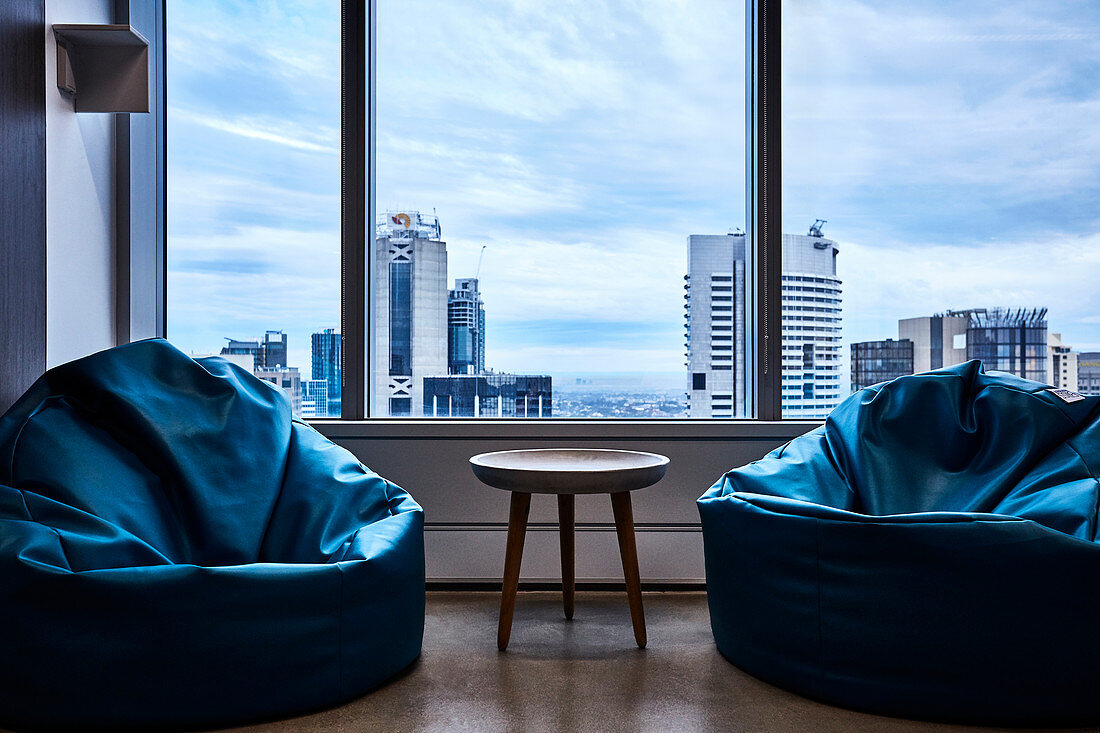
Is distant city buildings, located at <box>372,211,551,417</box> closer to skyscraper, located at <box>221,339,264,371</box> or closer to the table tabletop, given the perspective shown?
skyscraper, located at <box>221,339,264,371</box>

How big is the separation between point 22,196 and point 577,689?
2096 millimetres

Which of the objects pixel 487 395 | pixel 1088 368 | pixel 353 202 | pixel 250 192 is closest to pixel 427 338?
pixel 487 395

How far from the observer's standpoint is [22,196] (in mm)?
2221

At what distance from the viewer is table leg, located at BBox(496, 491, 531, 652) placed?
6.99 feet

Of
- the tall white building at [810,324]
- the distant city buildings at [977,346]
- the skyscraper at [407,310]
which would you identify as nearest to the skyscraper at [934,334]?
the distant city buildings at [977,346]

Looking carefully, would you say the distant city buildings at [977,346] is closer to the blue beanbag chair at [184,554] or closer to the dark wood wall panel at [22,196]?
the blue beanbag chair at [184,554]

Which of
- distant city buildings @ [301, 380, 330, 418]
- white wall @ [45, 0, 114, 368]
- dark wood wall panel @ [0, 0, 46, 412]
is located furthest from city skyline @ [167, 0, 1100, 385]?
dark wood wall panel @ [0, 0, 46, 412]

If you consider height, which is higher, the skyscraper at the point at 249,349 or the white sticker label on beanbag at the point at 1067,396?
the skyscraper at the point at 249,349

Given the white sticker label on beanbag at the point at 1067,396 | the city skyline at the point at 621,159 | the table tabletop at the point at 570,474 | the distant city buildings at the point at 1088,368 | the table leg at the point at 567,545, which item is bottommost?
the table leg at the point at 567,545

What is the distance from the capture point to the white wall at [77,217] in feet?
7.89

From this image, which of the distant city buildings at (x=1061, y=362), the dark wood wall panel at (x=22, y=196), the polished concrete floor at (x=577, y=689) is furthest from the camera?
the distant city buildings at (x=1061, y=362)

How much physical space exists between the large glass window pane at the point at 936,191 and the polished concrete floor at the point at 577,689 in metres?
1.25

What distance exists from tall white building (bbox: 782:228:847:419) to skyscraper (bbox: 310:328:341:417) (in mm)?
1754

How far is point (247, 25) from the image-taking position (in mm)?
3045
